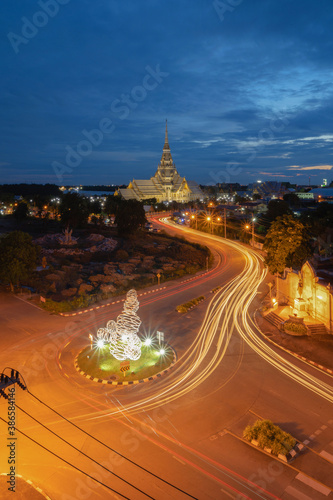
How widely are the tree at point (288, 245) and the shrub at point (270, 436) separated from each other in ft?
57.3

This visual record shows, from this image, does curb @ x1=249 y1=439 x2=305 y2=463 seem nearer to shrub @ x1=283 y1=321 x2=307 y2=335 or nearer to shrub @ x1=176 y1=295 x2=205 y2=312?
shrub @ x1=283 y1=321 x2=307 y2=335

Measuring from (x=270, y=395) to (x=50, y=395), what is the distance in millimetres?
9434

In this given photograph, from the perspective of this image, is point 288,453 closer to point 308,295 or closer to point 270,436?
point 270,436

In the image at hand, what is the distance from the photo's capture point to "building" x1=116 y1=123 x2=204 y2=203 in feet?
419

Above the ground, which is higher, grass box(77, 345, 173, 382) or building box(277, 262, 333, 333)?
building box(277, 262, 333, 333)

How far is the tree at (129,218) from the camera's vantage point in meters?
53.0

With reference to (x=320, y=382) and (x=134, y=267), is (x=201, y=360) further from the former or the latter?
(x=134, y=267)

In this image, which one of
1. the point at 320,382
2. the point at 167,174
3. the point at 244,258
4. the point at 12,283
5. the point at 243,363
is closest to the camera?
the point at 320,382

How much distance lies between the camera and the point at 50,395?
14477mm

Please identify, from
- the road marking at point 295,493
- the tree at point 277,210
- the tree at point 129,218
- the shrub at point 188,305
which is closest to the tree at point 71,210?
the tree at point 129,218

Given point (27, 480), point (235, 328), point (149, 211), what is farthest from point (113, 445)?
point (149, 211)

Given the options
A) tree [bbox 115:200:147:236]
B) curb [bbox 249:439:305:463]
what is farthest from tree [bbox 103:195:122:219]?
curb [bbox 249:439:305:463]

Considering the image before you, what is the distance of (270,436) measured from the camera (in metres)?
11.4

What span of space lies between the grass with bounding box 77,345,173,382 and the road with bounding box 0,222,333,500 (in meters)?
0.61
